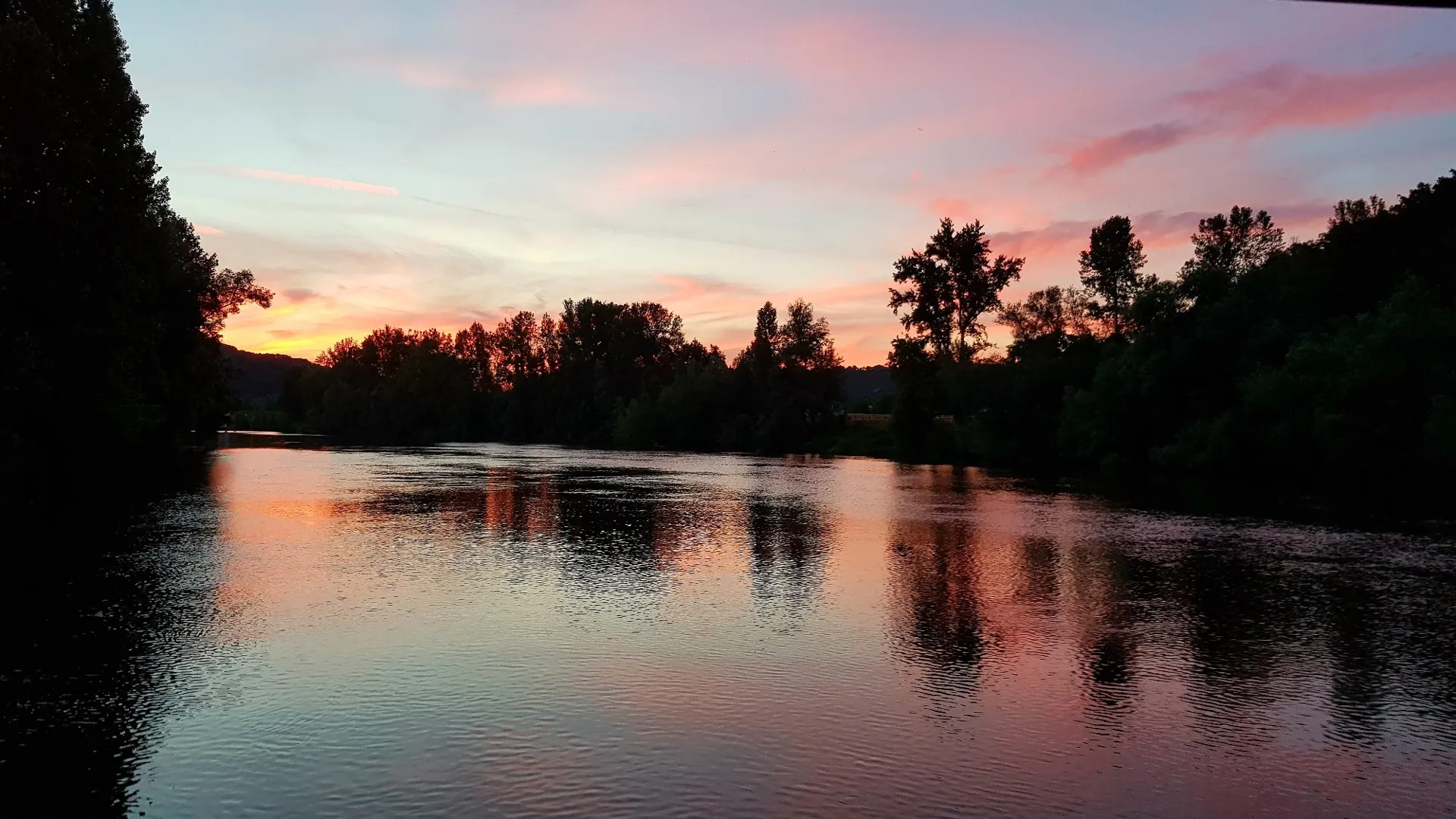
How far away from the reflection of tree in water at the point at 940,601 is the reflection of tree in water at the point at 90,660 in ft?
27.1

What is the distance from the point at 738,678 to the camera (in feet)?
37.9

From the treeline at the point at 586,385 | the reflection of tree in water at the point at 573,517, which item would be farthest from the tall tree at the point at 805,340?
the reflection of tree in water at the point at 573,517

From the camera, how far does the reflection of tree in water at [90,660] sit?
820cm

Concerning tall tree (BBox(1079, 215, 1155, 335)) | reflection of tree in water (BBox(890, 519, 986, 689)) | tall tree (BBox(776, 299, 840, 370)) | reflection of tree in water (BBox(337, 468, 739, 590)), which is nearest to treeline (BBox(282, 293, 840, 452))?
tall tree (BBox(776, 299, 840, 370))

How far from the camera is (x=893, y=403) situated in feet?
301

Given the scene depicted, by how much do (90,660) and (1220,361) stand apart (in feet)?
208

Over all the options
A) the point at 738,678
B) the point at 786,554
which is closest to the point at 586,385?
the point at 786,554

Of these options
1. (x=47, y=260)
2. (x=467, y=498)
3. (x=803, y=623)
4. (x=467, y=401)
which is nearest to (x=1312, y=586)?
(x=803, y=623)

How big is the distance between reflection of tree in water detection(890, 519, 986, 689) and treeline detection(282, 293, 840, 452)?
8179 cm

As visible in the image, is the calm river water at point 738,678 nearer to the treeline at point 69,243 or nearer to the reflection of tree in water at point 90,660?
the reflection of tree in water at point 90,660

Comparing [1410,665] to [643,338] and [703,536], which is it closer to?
[703,536]

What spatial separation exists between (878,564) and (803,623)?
646 centimetres

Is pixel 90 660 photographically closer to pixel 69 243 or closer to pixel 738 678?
pixel 738 678

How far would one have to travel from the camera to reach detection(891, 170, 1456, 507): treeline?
45469 mm
